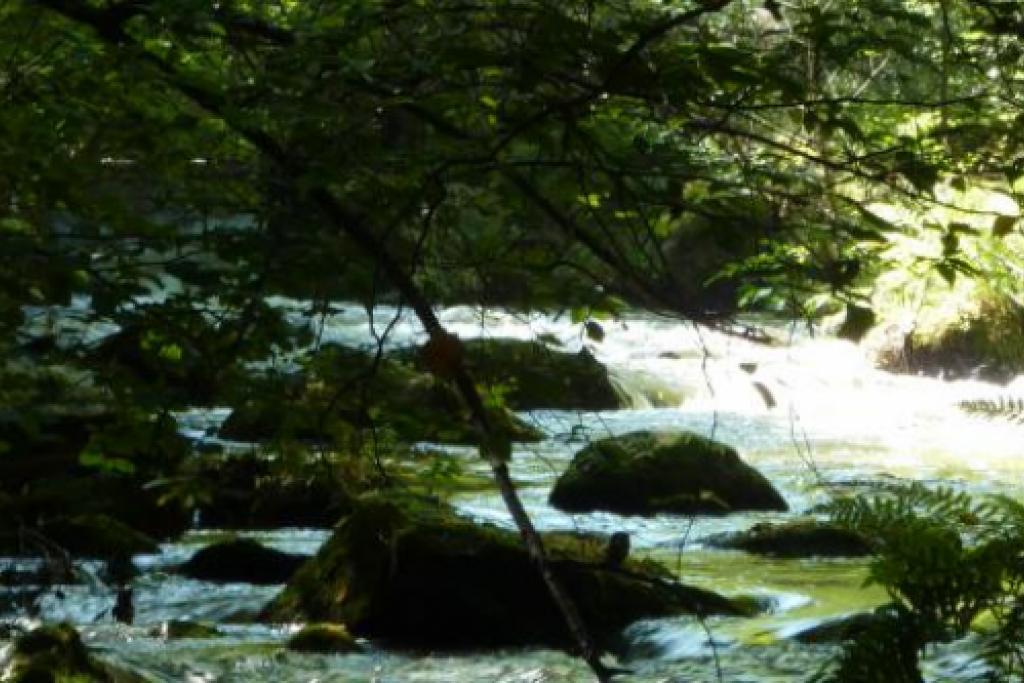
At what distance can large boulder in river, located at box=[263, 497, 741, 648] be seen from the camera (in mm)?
6582

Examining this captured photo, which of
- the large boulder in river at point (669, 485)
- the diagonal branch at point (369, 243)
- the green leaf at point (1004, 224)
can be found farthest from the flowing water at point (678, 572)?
the green leaf at point (1004, 224)

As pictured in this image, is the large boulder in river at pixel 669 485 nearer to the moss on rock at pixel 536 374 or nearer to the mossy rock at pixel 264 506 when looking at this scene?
the mossy rock at pixel 264 506

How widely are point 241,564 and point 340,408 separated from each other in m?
4.90

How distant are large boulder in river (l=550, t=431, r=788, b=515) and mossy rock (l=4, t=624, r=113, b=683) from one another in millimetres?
4818

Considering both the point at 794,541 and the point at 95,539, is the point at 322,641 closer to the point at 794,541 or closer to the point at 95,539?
the point at 95,539

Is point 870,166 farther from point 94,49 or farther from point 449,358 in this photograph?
point 94,49

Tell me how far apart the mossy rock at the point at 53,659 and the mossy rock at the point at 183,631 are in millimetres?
1631

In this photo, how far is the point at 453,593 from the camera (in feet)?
21.7

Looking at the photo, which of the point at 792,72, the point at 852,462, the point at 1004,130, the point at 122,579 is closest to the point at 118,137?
the point at 792,72

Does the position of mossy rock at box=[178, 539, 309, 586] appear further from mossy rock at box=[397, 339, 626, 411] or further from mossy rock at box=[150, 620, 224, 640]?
mossy rock at box=[397, 339, 626, 411]

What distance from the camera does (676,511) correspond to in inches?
375

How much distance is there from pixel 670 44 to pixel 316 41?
0.62m

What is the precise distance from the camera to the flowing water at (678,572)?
11.4ft

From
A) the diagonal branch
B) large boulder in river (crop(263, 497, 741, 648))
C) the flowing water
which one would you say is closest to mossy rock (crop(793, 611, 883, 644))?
the flowing water
